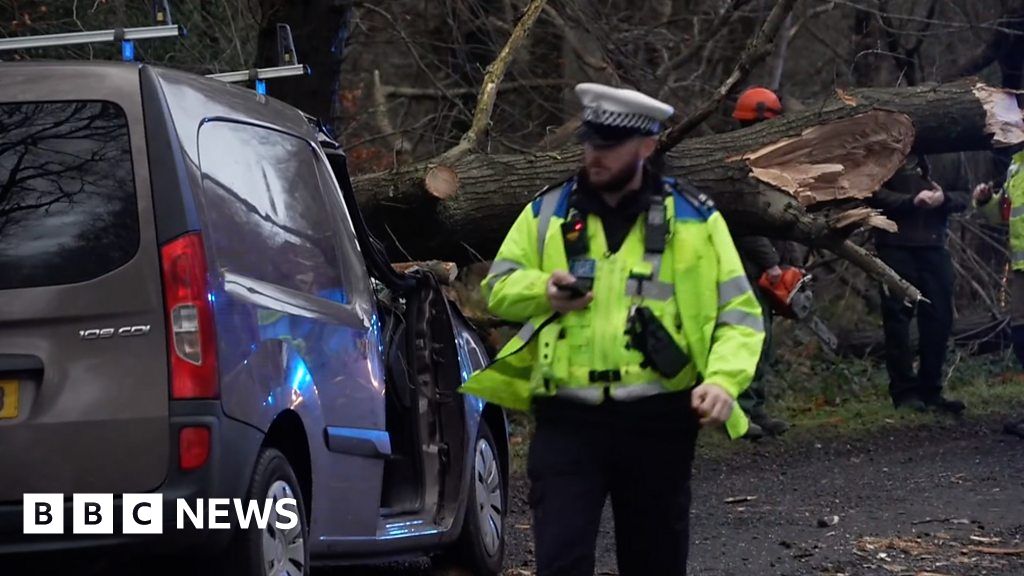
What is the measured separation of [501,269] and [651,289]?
1.39ft

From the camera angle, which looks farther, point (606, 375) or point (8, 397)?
point (8, 397)

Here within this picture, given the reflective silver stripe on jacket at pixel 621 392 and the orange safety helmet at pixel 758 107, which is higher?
the orange safety helmet at pixel 758 107

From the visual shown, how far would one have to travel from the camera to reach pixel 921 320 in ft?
41.2

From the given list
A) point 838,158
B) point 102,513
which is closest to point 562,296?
point 102,513

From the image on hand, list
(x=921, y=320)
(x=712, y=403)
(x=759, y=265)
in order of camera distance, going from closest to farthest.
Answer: (x=712, y=403), (x=759, y=265), (x=921, y=320)

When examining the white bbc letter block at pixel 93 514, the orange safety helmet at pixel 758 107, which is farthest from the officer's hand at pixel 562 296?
the orange safety helmet at pixel 758 107

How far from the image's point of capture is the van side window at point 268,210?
5.34m

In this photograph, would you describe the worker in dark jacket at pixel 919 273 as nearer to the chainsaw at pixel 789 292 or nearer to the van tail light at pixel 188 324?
the chainsaw at pixel 789 292

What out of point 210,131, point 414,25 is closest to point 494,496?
point 210,131

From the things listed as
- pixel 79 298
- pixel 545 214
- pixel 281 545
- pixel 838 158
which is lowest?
pixel 281 545

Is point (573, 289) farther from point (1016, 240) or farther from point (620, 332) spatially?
point (1016, 240)

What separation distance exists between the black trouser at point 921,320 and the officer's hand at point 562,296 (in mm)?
7976

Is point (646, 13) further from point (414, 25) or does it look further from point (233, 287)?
point (233, 287)

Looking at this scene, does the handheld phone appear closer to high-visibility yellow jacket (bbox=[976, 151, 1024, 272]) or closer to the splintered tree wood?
the splintered tree wood
